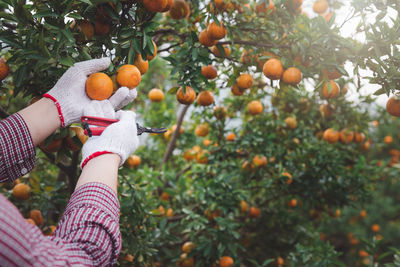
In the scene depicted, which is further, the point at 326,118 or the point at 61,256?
the point at 326,118

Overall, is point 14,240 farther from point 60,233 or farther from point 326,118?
point 326,118

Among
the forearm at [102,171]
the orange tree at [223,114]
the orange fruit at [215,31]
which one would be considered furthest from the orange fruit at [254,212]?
the forearm at [102,171]

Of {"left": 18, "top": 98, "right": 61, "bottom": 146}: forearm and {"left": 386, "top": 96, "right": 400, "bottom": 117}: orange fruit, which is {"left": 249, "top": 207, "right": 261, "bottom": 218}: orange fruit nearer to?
{"left": 386, "top": 96, "right": 400, "bottom": 117}: orange fruit

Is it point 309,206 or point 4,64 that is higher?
point 4,64

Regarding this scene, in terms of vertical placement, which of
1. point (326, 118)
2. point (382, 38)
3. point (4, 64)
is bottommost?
point (326, 118)

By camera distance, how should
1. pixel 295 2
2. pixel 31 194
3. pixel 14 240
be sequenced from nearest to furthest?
pixel 14 240 → pixel 295 2 → pixel 31 194

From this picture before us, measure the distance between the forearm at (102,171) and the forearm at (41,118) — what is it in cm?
33

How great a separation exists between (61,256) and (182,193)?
7.12 ft

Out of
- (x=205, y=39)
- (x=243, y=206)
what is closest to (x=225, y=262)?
(x=243, y=206)

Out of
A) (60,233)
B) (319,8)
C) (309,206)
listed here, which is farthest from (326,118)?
(60,233)

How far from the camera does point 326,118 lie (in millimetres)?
3311

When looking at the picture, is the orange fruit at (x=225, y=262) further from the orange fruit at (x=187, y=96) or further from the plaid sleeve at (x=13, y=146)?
the plaid sleeve at (x=13, y=146)

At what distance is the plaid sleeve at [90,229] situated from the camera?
2.84 feet

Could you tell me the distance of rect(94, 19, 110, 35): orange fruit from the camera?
139 cm
